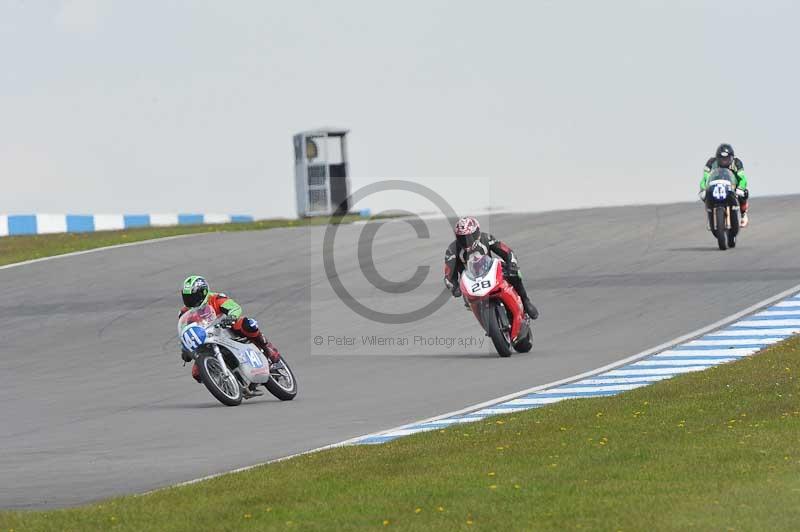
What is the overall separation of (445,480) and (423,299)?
14422mm

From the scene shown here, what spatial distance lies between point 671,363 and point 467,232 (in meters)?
2.89

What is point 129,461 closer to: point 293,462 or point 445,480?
point 293,462

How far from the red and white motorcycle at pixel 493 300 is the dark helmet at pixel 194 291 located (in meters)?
3.58

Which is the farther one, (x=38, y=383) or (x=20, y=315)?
(x=20, y=315)

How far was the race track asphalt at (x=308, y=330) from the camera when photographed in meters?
12.5

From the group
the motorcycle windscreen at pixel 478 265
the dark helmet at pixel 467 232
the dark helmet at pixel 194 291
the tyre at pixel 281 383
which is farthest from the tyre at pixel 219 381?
the dark helmet at pixel 467 232

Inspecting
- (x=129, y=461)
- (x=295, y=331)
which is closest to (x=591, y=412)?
(x=129, y=461)

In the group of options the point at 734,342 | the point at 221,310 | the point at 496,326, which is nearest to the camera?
the point at 221,310

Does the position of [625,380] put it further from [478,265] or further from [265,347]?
[265,347]

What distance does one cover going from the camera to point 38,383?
1777 cm

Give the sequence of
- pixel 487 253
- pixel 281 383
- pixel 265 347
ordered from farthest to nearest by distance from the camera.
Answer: pixel 487 253 → pixel 281 383 → pixel 265 347

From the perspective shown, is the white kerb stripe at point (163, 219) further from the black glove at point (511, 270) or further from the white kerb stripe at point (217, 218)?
the black glove at point (511, 270)

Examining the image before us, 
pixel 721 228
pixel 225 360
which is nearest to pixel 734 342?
pixel 225 360

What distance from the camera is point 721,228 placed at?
86.4 feet
